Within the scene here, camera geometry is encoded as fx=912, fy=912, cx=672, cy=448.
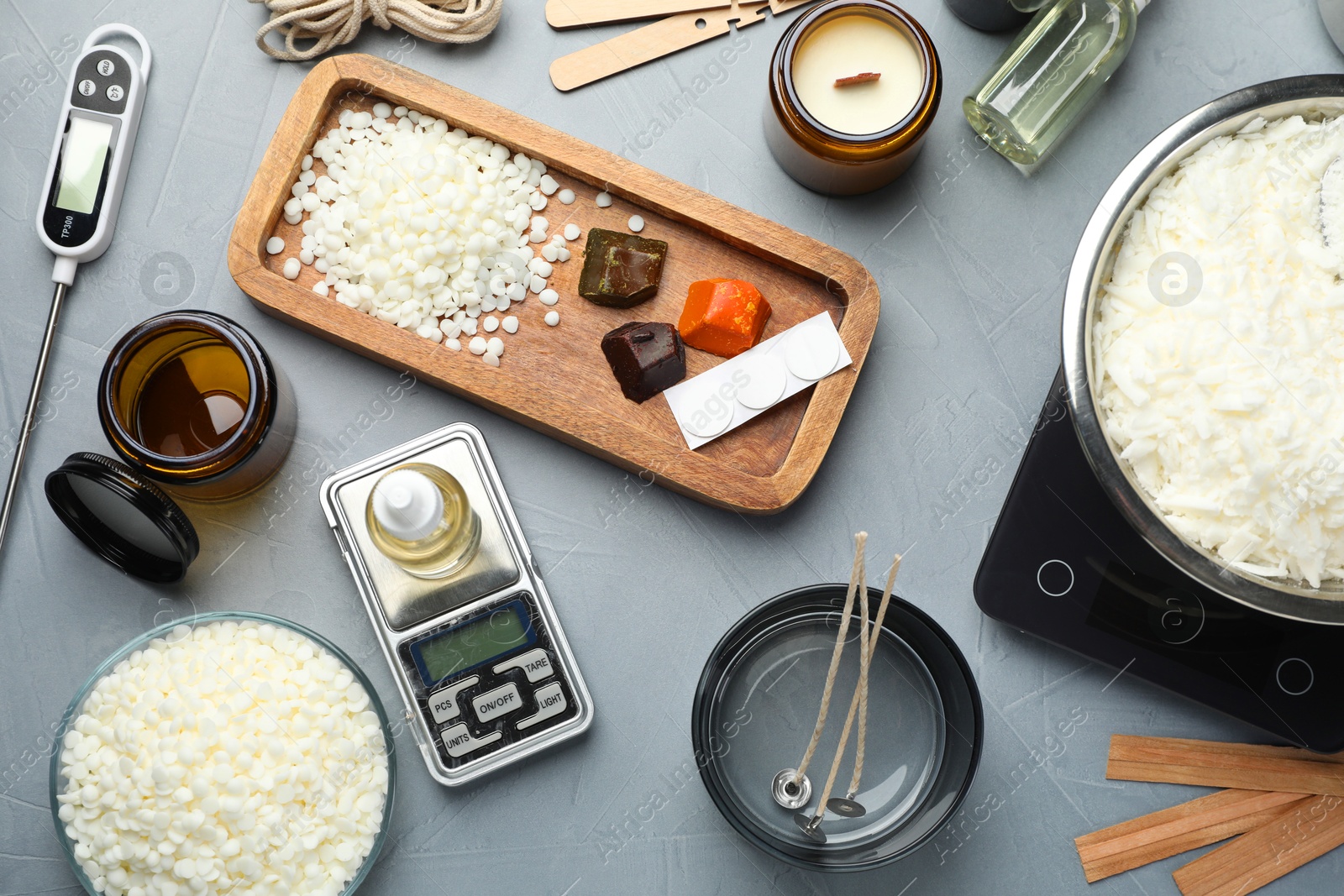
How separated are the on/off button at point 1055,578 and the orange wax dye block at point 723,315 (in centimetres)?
38

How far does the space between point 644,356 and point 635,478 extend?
0.46ft

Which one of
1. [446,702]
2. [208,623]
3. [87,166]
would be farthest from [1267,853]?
[87,166]

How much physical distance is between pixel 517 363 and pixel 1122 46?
733 mm

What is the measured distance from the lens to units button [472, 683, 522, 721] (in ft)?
3.08

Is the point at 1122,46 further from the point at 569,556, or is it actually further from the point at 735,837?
the point at 735,837

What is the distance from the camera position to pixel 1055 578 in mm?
933

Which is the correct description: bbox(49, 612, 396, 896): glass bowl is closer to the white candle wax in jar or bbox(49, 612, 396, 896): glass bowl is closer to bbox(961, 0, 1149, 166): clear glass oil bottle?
the white candle wax in jar

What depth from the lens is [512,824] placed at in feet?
3.18

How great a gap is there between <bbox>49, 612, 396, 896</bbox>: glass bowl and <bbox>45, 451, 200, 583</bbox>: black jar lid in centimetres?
6

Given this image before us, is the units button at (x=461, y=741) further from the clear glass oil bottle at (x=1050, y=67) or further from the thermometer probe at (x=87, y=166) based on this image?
the clear glass oil bottle at (x=1050, y=67)

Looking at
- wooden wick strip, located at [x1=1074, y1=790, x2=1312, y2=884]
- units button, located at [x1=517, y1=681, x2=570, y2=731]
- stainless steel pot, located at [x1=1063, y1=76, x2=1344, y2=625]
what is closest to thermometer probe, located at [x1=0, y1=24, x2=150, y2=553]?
units button, located at [x1=517, y1=681, x2=570, y2=731]

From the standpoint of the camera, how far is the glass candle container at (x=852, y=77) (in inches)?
35.8

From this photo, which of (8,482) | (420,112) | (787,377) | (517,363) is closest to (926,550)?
(787,377)

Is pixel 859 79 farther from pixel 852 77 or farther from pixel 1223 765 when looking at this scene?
pixel 1223 765
